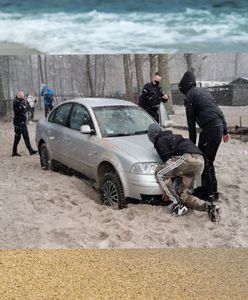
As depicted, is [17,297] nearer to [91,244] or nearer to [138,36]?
[91,244]

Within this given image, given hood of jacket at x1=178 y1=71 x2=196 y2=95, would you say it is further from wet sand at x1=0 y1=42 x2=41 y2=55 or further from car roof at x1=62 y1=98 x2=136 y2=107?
wet sand at x1=0 y1=42 x2=41 y2=55

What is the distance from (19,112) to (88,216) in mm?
555

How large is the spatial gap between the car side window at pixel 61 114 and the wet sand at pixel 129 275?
2.48ft

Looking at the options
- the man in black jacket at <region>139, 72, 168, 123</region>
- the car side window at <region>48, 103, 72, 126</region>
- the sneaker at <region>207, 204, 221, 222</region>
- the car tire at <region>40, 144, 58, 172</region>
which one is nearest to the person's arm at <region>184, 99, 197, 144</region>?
the man in black jacket at <region>139, 72, 168, 123</region>

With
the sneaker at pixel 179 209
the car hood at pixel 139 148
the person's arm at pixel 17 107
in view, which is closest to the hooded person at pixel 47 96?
the person's arm at pixel 17 107

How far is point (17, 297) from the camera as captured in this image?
2.54m

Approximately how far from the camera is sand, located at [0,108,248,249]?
2105 mm

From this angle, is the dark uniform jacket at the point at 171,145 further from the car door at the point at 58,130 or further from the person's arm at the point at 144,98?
the car door at the point at 58,130

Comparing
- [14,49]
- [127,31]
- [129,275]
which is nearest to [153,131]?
[127,31]

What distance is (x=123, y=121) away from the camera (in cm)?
205

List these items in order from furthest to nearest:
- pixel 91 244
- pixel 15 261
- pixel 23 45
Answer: pixel 15 261 → pixel 91 244 → pixel 23 45

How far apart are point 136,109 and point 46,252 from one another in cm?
107

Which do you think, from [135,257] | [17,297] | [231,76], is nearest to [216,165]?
[231,76]

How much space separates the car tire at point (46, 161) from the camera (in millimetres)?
2238
